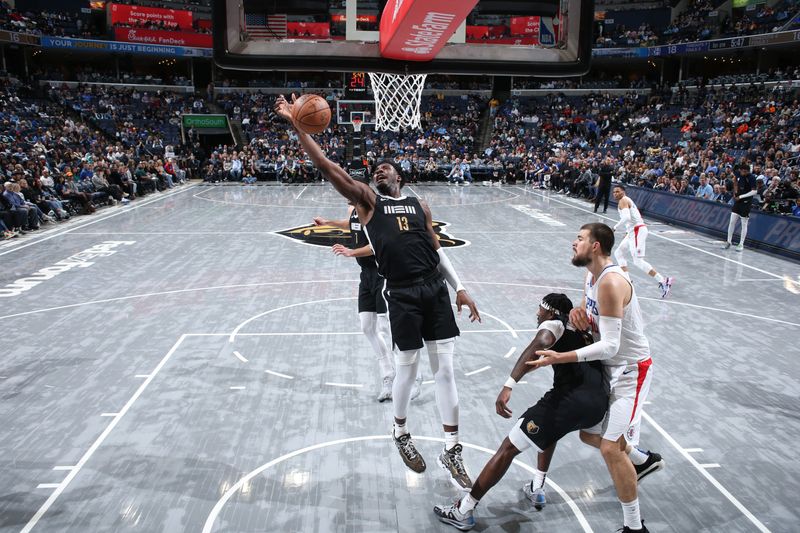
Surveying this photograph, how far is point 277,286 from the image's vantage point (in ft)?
31.7

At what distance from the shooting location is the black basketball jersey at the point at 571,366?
3.60 meters

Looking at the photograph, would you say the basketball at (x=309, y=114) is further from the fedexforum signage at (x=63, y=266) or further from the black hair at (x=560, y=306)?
the fedexforum signage at (x=63, y=266)

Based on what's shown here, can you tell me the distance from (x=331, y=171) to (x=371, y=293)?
6.26 feet

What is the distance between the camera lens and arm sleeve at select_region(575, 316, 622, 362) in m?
3.44

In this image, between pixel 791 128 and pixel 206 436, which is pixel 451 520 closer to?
→ pixel 206 436

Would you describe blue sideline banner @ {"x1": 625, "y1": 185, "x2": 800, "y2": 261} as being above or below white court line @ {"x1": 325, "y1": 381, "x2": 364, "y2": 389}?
above

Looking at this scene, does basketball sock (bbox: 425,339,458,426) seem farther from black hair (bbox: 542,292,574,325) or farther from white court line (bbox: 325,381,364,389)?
white court line (bbox: 325,381,364,389)

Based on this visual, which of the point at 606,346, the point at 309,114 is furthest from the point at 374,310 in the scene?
the point at 606,346

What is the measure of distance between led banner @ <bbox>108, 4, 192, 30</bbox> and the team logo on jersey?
1216 inches

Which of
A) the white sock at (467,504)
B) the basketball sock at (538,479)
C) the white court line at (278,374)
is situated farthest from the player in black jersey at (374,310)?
the white sock at (467,504)

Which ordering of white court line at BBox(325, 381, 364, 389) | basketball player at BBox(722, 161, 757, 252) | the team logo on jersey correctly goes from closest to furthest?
white court line at BBox(325, 381, 364, 389)
basketball player at BBox(722, 161, 757, 252)
the team logo on jersey

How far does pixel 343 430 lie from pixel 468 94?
3775 cm

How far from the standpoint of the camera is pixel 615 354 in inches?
139

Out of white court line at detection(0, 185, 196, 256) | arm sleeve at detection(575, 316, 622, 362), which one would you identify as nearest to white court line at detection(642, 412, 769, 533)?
arm sleeve at detection(575, 316, 622, 362)
